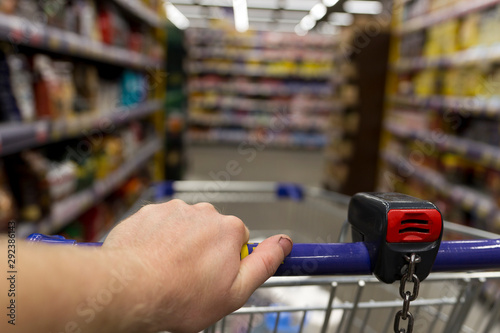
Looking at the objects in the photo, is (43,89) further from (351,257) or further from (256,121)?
(256,121)

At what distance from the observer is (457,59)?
9.64 ft

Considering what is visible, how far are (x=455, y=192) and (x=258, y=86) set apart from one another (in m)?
6.29

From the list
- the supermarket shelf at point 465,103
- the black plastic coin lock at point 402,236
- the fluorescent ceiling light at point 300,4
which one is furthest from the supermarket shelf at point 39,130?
the fluorescent ceiling light at point 300,4

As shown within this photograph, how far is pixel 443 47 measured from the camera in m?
3.29

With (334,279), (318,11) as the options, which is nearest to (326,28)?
(318,11)

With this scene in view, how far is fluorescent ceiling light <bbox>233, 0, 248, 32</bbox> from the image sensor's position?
33.2ft

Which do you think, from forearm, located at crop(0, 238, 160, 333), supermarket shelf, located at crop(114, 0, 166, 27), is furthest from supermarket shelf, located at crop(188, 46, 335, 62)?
forearm, located at crop(0, 238, 160, 333)

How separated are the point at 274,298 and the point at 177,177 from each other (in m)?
3.19

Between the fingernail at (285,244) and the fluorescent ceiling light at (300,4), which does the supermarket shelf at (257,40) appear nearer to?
the fluorescent ceiling light at (300,4)

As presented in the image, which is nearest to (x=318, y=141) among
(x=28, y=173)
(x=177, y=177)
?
(x=177, y=177)

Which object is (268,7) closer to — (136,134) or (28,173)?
(136,134)

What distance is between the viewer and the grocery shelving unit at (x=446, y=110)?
Answer: 267cm

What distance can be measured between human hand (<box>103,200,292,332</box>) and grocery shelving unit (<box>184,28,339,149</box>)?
8.29m
